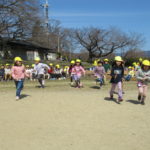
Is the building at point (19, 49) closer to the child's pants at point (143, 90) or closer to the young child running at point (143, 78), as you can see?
the young child running at point (143, 78)

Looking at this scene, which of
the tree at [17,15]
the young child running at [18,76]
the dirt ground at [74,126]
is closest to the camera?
the dirt ground at [74,126]

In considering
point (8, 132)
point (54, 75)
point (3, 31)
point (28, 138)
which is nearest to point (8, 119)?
point (8, 132)

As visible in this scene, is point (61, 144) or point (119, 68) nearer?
point (61, 144)

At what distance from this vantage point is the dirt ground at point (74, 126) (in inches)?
156

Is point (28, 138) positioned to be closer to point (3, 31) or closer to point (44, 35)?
point (3, 31)

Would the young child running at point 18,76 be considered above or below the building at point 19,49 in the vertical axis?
below

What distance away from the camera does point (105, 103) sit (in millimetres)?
7555

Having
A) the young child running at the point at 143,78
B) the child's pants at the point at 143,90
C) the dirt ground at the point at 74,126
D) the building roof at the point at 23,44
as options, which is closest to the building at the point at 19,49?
the building roof at the point at 23,44

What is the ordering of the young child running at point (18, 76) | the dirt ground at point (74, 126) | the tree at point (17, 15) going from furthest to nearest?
1. the tree at point (17, 15)
2. the young child running at point (18, 76)
3. the dirt ground at point (74, 126)

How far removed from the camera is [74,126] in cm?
497

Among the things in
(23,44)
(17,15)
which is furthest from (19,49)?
(17,15)

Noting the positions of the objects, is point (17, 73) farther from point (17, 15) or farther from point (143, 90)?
point (17, 15)

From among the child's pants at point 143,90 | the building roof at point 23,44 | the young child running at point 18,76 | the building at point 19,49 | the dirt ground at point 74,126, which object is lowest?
the dirt ground at point 74,126

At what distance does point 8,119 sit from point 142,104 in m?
4.33
